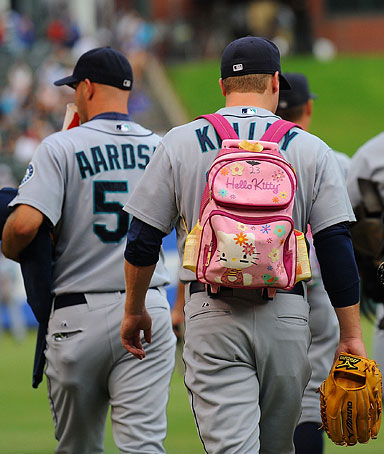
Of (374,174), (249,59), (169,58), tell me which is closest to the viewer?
(249,59)

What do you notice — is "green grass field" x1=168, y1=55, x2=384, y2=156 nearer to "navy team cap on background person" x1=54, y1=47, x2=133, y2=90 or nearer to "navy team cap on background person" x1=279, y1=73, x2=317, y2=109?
"navy team cap on background person" x1=279, y1=73, x2=317, y2=109

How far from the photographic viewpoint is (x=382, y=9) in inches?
1654

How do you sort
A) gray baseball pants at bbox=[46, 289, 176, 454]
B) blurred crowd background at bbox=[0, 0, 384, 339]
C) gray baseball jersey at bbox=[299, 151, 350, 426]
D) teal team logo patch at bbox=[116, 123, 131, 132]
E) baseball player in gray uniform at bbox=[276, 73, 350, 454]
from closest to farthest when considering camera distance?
1. gray baseball pants at bbox=[46, 289, 176, 454]
2. teal team logo patch at bbox=[116, 123, 131, 132]
3. baseball player in gray uniform at bbox=[276, 73, 350, 454]
4. gray baseball jersey at bbox=[299, 151, 350, 426]
5. blurred crowd background at bbox=[0, 0, 384, 339]

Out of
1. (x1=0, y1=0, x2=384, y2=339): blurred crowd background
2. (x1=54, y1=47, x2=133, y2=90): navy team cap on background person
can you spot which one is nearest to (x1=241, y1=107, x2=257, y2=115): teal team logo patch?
(x1=54, y1=47, x2=133, y2=90): navy team cap on background person

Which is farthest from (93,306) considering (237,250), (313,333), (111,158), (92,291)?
(313,333)

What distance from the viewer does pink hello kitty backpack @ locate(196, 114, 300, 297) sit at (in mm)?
4141

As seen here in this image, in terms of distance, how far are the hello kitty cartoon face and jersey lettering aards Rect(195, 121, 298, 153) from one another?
46 cm

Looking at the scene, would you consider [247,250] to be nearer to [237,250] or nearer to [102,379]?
[237,250]

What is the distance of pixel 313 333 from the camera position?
6.45 m

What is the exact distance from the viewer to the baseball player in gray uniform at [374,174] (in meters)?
6.02

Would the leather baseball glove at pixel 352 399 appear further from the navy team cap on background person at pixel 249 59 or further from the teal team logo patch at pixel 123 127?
the teal team logo patch at pixel 123 127

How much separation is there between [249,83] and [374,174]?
5.66ft

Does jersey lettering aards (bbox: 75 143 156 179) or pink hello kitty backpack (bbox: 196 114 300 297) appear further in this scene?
jersey lettering aards (bbox: 75 143 156 179)

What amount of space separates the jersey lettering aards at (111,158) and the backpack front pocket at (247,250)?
126 centimetres
